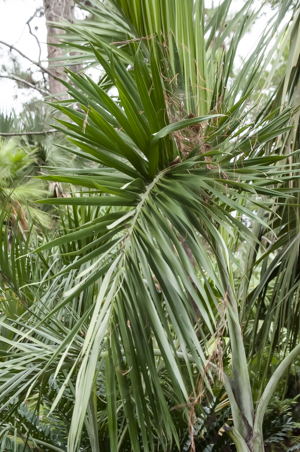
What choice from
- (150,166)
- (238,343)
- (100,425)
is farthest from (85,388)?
(100,425)

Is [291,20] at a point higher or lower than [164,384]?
higher

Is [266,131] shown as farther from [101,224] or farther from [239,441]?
[239,441]

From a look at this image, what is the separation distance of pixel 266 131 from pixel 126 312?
22.2 inches

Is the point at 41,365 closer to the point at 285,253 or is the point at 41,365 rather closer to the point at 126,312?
the point at 126,312

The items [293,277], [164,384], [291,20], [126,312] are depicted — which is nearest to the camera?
[126,312]

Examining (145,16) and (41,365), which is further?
(41,365)

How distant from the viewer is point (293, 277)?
4.73 feet

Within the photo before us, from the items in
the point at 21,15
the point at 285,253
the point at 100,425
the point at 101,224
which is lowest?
the point at 100,425

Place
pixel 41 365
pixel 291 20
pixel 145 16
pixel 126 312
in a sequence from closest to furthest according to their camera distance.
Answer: pixel 126 312 → pixel 145 16 → pixel 41 365 → pixel 291 20

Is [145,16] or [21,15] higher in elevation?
[21,15]

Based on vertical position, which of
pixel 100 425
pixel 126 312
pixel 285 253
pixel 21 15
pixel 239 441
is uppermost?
pixel 21 15

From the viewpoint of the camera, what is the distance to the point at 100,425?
1.65 meters

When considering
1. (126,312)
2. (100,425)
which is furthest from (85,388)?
(100,425)

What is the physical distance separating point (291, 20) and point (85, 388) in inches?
50.2
